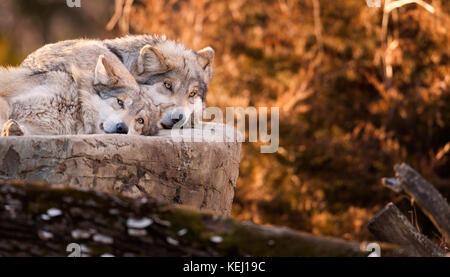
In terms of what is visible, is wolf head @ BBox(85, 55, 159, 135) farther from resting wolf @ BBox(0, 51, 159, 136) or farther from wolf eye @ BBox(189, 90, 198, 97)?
wolf eye @ BBox(189, 90, 198, 97)

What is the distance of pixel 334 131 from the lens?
430 inches

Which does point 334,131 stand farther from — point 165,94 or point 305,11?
point 165,94

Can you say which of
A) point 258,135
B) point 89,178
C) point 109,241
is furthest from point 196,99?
point 258,135

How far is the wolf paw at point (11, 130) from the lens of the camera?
4109 mm

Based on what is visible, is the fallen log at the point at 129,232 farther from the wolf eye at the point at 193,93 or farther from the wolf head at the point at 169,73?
the wolf eye at the point at 193,93

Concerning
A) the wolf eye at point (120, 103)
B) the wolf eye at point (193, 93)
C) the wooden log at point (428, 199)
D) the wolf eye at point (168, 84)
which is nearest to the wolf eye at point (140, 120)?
the wolf eye at point (120, 103)

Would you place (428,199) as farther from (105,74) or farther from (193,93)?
(105,74)

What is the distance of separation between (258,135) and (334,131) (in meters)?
1.45

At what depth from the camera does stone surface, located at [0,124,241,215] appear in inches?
155

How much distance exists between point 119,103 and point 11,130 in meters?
1.01

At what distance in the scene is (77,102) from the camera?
4.81 m

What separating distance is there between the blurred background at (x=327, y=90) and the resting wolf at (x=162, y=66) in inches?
182
